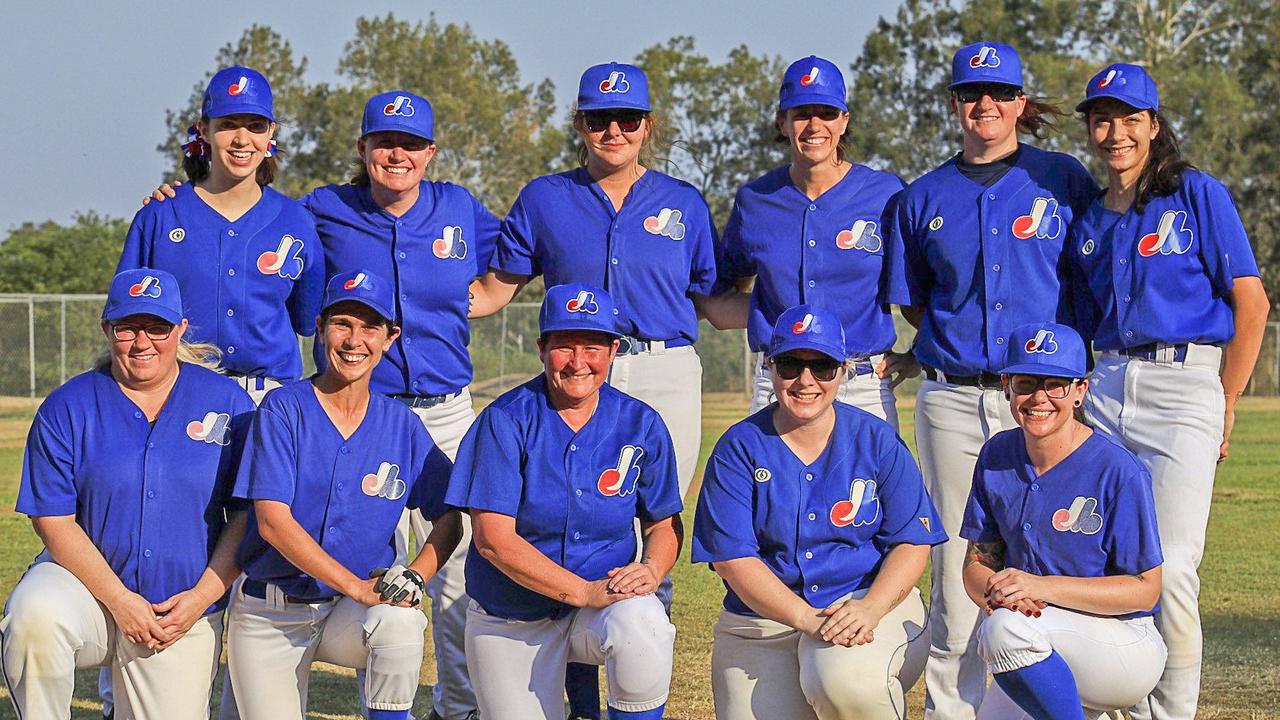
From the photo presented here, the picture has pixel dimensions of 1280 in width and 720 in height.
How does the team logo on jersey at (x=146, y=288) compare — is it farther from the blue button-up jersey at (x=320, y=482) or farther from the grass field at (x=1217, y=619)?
the grass field at (x=1217, y=619)

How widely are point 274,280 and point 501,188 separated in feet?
127

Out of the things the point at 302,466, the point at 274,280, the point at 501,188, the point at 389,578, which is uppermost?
the point at 501,188

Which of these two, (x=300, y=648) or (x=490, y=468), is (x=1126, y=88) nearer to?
(x=490, y=468)

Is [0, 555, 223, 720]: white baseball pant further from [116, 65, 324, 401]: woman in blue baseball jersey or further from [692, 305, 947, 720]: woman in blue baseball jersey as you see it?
[692, 305, 947, 720]: woman in blue baseball jersey

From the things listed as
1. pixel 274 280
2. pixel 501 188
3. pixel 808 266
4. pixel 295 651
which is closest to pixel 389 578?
pixel 295 651

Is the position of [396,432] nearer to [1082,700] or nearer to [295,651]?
[295,651]

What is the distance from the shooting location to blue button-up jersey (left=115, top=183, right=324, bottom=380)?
5.31 meters

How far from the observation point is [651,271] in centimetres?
559

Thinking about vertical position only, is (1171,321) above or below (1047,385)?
above

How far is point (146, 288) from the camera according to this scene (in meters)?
4.62

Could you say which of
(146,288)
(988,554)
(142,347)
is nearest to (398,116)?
(146,288)

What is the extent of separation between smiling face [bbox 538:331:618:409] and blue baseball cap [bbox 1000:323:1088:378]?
1.22 metres

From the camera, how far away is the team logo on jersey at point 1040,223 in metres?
5.26

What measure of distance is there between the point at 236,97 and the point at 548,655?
2210mm
